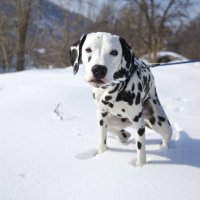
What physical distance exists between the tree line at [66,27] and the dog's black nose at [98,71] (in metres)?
10.2

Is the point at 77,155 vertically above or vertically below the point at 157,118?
below

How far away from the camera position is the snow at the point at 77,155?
228 cm

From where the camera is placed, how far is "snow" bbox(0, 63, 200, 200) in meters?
2.28

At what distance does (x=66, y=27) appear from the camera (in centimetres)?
1872

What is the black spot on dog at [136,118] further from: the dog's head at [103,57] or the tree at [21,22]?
the tree at [21,22]

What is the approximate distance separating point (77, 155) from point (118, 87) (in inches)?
26.0

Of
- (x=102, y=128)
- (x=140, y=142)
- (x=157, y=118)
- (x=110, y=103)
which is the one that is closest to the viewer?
(x=110, y=103)

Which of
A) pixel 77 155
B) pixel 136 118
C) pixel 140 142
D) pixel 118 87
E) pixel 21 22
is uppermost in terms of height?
pixel 21 22

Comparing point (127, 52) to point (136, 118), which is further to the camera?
point (136, 118)

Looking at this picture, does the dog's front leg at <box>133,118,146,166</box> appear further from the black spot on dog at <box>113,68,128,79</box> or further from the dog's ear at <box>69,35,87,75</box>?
the dog's ear at <box>69,35,87,75</box>

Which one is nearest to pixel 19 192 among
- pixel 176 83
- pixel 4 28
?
pixel 176 83

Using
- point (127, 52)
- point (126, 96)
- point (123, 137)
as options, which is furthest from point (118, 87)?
point (123, 137)

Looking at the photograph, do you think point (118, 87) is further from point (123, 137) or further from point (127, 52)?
point (123, 137)

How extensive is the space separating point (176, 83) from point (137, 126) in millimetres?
3156
